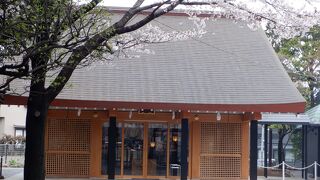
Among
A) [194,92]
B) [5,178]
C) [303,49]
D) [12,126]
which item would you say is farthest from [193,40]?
[12,126]

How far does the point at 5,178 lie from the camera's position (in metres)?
21.4

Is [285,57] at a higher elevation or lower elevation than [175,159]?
higher

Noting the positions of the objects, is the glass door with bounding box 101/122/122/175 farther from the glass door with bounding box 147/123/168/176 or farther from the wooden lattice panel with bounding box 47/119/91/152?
the glass door with bounding box 147/123/168/176

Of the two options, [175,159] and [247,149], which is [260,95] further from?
[175,159]

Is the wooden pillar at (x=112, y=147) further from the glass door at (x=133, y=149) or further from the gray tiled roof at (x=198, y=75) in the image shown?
the gray tiled roof at (x=198, y=75)

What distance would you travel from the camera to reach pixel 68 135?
20812 millimetres

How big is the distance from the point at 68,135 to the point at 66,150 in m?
0.55

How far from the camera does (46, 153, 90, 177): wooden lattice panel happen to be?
2066cm

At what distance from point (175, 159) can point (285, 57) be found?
1290 cm

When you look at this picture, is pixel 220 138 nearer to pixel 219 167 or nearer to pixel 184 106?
pixel 219 167

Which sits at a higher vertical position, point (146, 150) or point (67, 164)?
point (146, 150)

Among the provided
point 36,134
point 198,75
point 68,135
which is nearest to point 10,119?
point 68,135

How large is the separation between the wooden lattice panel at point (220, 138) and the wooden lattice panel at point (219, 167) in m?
0.26

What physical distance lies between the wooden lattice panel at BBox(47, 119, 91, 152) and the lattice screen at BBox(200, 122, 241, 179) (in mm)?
4315
